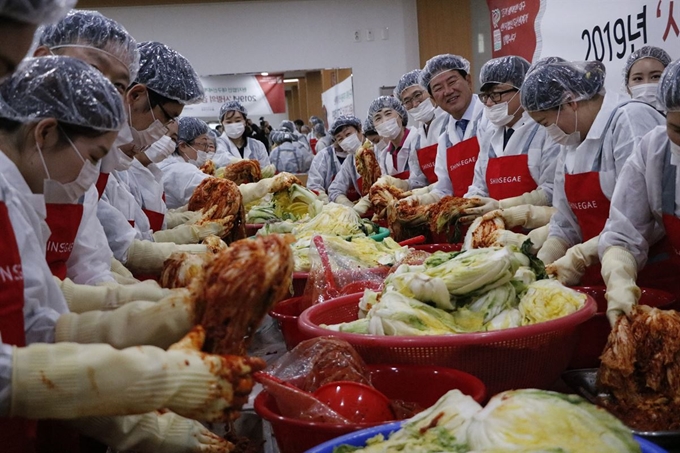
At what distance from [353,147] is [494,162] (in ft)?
12.7

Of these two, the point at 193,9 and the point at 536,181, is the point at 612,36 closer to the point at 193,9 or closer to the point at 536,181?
the point at 536,181

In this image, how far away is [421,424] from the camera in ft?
4.26

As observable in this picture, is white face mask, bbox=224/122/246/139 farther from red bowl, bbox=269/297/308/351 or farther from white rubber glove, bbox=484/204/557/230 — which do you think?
red bowl, bbox=269/297/308/351

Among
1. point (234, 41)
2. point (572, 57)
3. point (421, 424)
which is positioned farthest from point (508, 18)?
point (421, 424)

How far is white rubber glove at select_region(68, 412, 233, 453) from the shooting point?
5.45ft

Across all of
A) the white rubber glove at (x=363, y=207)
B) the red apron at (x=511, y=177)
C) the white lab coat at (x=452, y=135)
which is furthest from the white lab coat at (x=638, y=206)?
the white rubber glove at (x=363, y=207)

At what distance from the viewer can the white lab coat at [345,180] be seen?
780 centimetres

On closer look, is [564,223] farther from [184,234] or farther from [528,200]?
[184,234]

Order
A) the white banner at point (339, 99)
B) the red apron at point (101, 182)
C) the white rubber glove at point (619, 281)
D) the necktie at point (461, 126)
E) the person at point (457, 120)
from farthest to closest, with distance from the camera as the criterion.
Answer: the white banner at point (339, 99) < the necktie at point (461, 126) < the person at point (457, 120) < the red apron at point (101, 182) < the white rubber glove at point (619, 281)

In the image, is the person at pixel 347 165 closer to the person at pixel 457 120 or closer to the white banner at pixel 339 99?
the person at pixel 457 120

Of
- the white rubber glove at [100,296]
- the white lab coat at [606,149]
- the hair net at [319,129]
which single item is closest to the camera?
the white rubber glove at [100,296]

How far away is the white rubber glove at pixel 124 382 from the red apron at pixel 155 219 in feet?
9.93

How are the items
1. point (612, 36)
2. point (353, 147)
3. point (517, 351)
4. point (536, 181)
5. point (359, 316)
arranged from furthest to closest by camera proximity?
point (353, 147), point (612, 36), point (536, 181), point (359, 316), point (517, 351)

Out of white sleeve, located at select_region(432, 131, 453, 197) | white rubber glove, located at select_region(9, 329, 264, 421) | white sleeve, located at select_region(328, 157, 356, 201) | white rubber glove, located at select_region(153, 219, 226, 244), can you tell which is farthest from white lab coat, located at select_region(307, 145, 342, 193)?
white rubber glove, located at select_region(9, 329, 264, 421)
